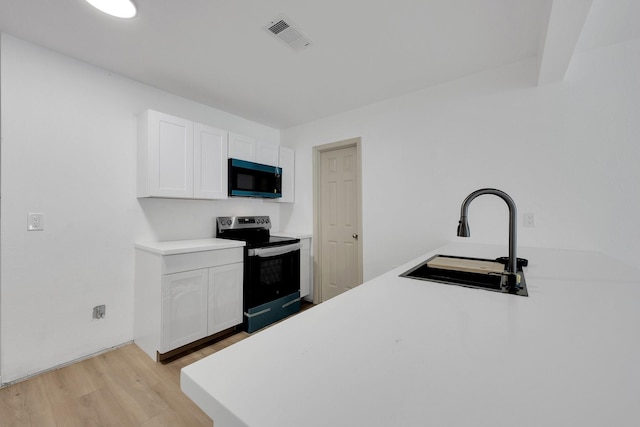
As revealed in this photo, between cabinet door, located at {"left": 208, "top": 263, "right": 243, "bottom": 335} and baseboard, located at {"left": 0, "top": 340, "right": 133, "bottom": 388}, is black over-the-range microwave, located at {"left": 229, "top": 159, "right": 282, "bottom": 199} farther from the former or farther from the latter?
baseboard, located at {"left": 0, "top": 340, "right": 133, "bottom": 388}

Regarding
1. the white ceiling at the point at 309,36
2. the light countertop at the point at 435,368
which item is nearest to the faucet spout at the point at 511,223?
the light countertop at the point at 435,368

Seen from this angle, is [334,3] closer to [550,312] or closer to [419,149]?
[419,149]

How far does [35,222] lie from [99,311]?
0.87 meters

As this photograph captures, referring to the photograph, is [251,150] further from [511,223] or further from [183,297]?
[511,223]

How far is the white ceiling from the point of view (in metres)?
1.65

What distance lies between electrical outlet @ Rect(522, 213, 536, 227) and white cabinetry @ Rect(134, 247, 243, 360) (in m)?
2.57

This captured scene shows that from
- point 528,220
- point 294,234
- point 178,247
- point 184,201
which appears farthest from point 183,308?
point 528,220

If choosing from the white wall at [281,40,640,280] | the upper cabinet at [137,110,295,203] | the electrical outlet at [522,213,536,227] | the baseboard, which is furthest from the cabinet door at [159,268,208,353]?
the electrical outlet at [522,213,536,227]

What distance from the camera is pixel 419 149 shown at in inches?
108

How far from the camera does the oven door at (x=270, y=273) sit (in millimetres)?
2697

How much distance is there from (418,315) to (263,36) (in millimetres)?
2066

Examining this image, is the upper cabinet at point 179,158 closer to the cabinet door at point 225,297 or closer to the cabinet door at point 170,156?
the cabinet door at point 170,156

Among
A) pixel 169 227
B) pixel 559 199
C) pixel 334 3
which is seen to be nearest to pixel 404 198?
pixel 559 199

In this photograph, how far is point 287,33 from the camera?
1880 millimetres
